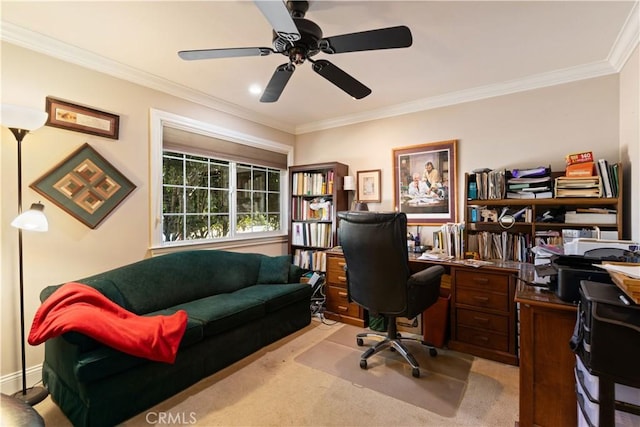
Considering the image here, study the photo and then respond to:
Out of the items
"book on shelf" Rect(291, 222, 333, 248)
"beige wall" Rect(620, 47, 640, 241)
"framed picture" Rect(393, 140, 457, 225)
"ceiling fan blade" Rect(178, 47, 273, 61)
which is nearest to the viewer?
"ceiling fan blade" Rect(178, 47, 273, 61)

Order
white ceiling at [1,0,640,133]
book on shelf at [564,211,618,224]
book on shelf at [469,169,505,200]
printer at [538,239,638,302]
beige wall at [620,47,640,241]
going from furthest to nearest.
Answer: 1. book on shelf at [469,169,505,200]
2. book on shelf at [564,211,618,224]
3. beige wall at [620,47,640,241]
4. white ceiling at [1,0,640,133]
5. printer at [538,239,638,302]

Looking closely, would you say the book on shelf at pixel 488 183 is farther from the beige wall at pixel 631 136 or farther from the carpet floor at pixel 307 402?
the carpet floor at pixel 307 402

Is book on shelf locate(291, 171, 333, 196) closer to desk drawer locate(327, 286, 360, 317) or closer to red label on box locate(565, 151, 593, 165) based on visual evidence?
desk drawer locate(327, 286, 360, 317)

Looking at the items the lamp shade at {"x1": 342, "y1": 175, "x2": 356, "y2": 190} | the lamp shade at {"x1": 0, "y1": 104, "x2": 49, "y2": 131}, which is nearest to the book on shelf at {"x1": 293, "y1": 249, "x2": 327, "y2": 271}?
the lamp shade at {"x1": 342, "y1": 175, "x2": 356, "y2": 190}

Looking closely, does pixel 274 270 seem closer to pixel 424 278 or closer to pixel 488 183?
pixel 424 278

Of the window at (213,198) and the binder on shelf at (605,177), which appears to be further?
the window at (213,198)

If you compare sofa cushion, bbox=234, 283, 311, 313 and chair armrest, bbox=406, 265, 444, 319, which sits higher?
chair armrest, bbox=406, 265, 444, 319

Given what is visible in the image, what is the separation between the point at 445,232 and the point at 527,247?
0.69 metres

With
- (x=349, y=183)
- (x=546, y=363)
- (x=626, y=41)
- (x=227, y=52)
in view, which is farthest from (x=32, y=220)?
(x=626, y=41)

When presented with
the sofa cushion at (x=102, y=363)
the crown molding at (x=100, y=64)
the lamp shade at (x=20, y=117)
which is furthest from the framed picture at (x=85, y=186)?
the sofa cushion at (x=102, y=363)

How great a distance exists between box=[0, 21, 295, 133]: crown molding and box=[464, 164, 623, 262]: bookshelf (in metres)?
2.74

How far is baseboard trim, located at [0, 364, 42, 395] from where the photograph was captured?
6.52 feet

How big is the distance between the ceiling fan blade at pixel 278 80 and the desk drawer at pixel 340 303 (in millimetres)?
2104

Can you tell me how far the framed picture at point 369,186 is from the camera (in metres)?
3.63
